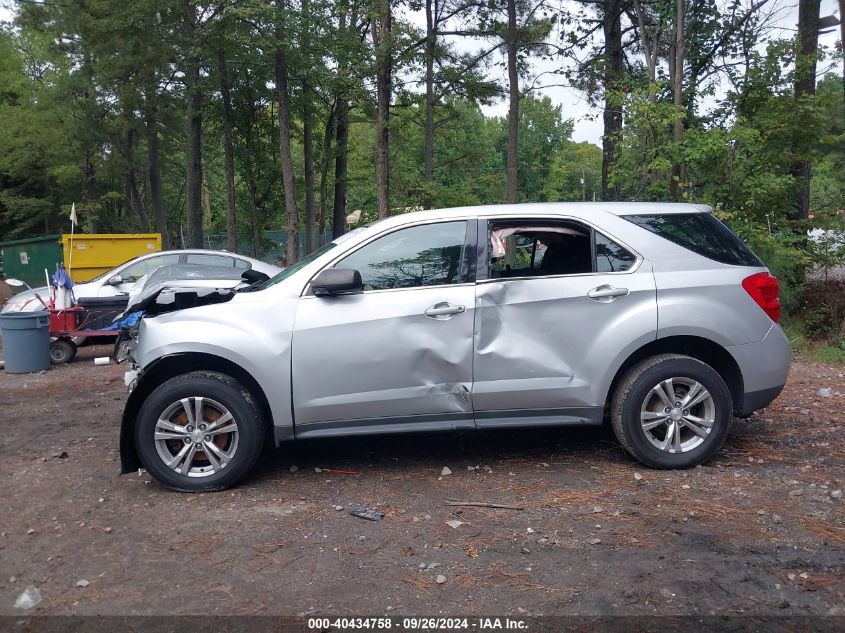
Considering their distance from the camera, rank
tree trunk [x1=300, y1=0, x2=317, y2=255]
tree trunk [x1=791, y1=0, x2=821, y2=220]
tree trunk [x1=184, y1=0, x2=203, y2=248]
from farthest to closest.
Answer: tree trunk [x1=184, y1=0, x2=203, y2=248] < tree trunk [x1=300, y1=0, x2=317, y2=255] < tree trunk [x1=791, y1=0, x2=821, y2=220]

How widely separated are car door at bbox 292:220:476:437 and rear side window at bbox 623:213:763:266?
141 centimetres

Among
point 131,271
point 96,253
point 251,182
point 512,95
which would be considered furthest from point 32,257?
point 512,95

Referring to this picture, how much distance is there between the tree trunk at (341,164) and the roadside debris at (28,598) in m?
21.3

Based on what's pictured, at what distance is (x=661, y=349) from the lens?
16.3ft

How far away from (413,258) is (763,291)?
2.42 metres

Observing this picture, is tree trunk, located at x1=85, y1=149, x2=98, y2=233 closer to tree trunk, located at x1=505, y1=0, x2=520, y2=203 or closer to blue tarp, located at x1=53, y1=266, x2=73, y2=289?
tree trunk, located at x1=505, y1=0, x2=520, y2=203

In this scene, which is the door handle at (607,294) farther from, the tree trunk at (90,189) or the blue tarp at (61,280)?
the tree trunk at (90,189)

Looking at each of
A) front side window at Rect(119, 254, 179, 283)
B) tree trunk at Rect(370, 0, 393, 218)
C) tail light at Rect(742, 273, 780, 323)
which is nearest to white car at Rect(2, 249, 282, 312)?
front side window at Rect(119, 254, 179, 283)

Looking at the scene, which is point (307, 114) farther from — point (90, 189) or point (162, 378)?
point (162, 378)

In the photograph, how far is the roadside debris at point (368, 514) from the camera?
4297 mm

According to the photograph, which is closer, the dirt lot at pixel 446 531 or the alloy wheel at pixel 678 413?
the dirt lot at pixel 446 531

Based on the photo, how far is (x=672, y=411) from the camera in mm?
4812

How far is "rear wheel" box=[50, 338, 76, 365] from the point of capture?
10352mm

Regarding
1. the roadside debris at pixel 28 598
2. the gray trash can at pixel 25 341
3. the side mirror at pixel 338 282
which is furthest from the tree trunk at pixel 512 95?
the roadside debris at pixel 28 598
